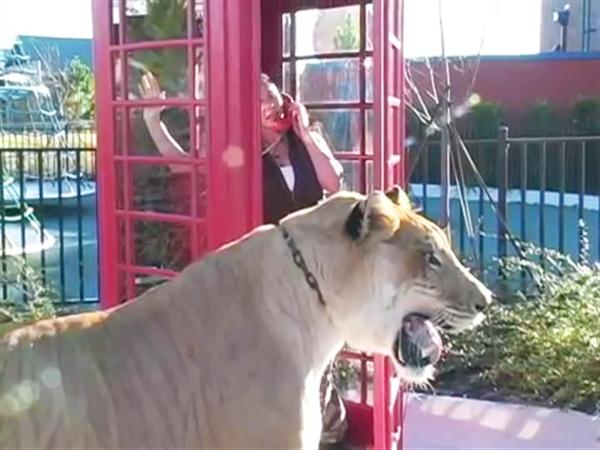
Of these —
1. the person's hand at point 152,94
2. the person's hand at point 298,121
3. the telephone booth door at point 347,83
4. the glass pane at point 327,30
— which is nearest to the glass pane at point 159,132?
the person's hand at point 152,94

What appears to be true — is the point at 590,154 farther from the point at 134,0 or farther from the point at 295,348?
the point at 295,348

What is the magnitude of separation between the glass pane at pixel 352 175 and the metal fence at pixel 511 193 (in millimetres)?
2360

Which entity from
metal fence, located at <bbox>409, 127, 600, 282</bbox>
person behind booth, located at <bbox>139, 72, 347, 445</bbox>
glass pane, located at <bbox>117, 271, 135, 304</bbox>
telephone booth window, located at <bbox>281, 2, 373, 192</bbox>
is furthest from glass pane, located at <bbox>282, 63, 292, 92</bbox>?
metal fence, located at <bbox>409, 127, 600, 282</bbox>

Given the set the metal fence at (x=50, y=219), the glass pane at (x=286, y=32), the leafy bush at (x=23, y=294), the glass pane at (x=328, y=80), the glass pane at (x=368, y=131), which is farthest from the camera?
the metal fence at (x=50, y=219)

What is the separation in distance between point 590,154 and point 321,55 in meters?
7.21

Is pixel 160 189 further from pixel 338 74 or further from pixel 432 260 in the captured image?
pixel 432 260

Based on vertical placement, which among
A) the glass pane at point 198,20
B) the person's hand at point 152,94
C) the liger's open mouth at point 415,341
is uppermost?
the glass pane at point 198,20

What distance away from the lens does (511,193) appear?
34.3 ft

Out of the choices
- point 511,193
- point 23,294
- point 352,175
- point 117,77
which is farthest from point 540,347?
point 511,193

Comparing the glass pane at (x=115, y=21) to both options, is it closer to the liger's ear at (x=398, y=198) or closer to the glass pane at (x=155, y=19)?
the glass pane at (x=155, y=19)

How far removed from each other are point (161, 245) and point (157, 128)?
1.29 ft

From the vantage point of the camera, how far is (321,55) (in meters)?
4.09

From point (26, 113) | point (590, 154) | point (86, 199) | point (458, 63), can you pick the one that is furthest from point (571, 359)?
point (26, 113)

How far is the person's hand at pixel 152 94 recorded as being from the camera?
3516 mm
